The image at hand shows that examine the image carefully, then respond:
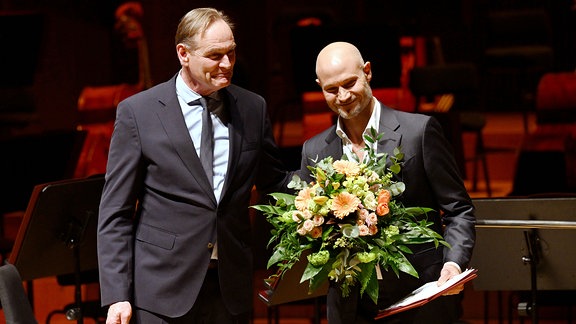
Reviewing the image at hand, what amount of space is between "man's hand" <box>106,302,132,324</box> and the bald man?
26.3 inches

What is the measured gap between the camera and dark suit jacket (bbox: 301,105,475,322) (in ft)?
11.3

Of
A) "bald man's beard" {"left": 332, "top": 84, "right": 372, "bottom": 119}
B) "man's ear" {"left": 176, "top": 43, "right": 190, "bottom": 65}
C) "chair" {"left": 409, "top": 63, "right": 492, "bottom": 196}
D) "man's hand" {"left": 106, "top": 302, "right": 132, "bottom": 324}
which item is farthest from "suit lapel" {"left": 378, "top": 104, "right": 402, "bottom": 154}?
"chair" {"left": 409, "top": 63, "right": 492, "bottom": 196}

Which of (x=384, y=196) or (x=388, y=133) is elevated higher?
(x=388, y=133)

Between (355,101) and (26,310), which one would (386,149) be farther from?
(26,310)

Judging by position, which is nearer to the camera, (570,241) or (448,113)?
(570,241)

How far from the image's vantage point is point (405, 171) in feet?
11.3

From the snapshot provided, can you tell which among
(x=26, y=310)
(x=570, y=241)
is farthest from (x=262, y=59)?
(x=26, y=310)

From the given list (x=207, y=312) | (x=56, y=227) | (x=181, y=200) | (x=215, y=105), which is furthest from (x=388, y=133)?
(x=56, y=227)

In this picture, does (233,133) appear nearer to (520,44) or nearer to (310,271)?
(310,271)

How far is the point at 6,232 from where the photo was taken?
7199 millimetres

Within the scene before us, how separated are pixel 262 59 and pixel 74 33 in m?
2.20

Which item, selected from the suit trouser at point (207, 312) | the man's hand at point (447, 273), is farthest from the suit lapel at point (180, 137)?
the man's hand at point (447, 273)

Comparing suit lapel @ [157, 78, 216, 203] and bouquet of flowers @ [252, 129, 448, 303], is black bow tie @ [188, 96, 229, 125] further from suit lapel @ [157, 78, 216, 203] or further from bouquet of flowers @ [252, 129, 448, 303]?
bouquet of flowers @ [252, 129, 448, 303]

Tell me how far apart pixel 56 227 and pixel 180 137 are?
3.57 ft
